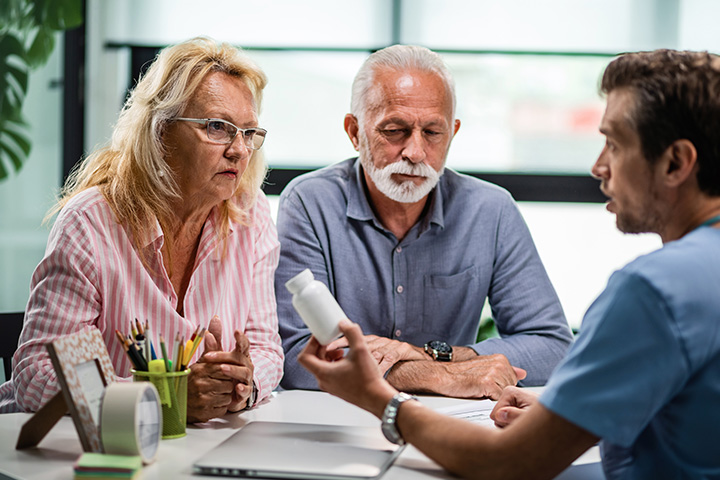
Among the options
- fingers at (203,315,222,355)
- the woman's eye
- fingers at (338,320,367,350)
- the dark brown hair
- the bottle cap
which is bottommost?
fingers at (203,315,222,355)

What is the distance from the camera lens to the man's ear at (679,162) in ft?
3.45

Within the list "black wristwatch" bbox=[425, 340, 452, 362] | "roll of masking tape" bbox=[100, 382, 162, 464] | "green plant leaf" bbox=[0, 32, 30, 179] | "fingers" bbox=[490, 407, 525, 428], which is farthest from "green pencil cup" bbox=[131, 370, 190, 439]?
"green plant leaf" bbox=[0, 32, 30, 179]

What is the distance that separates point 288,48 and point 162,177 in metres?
1.95

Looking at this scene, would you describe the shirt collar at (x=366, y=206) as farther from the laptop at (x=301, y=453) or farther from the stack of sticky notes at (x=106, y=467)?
the stack of sticky notes at (x=106, y=467)

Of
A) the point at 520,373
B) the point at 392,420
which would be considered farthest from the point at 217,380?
the point at 520,373

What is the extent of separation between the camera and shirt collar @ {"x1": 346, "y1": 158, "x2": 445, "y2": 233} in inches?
89.6

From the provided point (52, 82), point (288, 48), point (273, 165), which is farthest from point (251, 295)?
point (52, 82)

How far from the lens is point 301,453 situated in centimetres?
122

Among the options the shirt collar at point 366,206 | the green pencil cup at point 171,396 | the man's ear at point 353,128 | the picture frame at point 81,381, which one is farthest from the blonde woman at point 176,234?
the man's ear at point 353,128

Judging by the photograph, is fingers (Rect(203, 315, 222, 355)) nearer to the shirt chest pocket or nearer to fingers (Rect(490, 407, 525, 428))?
fingers (Rect(490, 407, 525, 428))

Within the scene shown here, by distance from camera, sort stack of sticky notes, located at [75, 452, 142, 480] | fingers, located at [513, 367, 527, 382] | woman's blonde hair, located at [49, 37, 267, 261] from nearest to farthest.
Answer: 1. stack of sticky notes, located at [75, 452, 142, 480]
2. woman's blonde hair, located at [49, 37, 267, 261]
3. fingers, located at [513, 367, 527, 382]

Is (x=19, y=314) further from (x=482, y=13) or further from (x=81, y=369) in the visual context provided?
(x=482, y=13)

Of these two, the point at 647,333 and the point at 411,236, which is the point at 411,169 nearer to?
the point at 411,236

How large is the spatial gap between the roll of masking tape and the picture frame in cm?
2
